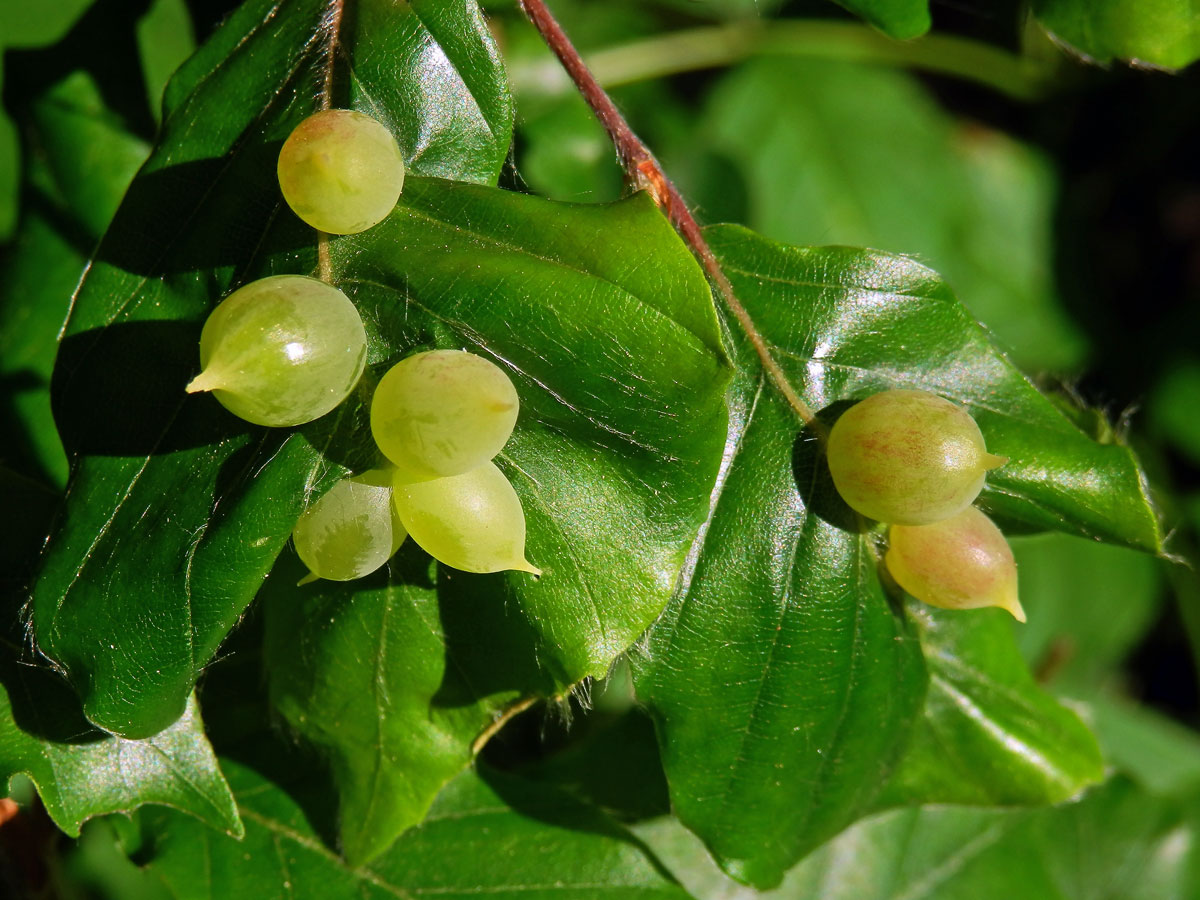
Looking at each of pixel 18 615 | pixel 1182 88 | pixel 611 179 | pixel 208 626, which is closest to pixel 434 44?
pixel 208 626

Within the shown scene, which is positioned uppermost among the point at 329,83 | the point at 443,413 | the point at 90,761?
the point at 329,83

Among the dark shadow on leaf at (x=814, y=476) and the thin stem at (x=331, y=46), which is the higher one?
the thin stem at (x=331, y=46)

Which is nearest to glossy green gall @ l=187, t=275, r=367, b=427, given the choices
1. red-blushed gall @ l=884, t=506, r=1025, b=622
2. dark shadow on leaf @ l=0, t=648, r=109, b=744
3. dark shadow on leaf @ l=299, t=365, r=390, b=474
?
dark shadow on leaf @ l=299, t=365, r=390, b=474

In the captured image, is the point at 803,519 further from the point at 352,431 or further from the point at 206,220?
the point at 206,220

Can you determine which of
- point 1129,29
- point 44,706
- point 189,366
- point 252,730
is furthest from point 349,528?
point 1129,29

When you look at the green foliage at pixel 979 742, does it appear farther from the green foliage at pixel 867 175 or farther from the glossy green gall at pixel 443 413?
the green foliage at pixel 867 175

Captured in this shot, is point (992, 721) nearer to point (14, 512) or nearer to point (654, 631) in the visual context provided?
point (654, 631)

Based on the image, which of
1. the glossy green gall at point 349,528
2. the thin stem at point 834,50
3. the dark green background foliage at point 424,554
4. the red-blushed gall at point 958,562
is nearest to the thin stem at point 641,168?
the dark green background foliage at point 424,554
